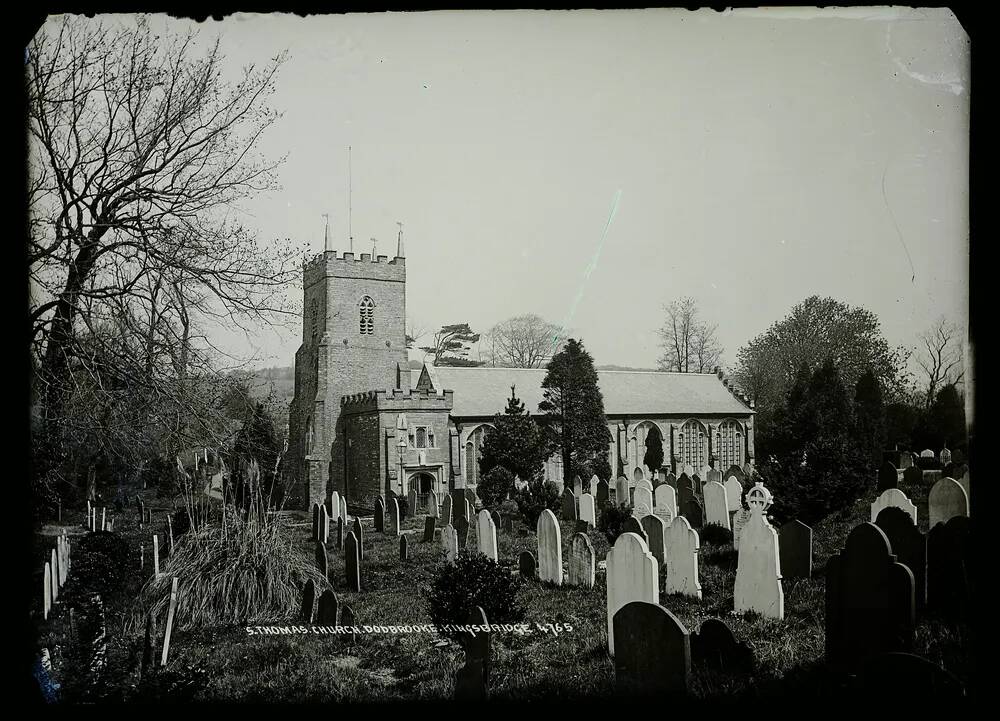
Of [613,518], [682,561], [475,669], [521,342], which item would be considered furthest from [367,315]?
[682,561]

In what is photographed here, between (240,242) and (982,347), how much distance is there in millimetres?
5671

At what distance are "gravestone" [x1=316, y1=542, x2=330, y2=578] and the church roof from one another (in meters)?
1.53

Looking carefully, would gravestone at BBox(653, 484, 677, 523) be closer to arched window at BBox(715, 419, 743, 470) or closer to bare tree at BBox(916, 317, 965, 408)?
arched window at BBox(715, 419, 743, 470)

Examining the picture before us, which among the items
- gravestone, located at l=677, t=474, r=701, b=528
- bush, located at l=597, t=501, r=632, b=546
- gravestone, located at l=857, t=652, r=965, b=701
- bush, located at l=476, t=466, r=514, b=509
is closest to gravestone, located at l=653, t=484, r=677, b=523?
gravestone, located at l=677, t=474, r=701, b=528

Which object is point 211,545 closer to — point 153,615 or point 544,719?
point 153,615

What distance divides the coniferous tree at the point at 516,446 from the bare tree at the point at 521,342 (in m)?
0.58

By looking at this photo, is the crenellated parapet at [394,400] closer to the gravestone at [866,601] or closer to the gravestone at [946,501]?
the gravestone at [866,601]

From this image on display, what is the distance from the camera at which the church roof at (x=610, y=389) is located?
555 centimetres

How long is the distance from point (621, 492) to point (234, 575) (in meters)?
3.56

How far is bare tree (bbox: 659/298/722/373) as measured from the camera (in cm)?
523

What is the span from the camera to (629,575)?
4.55 m

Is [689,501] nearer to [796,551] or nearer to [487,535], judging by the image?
[796,551]

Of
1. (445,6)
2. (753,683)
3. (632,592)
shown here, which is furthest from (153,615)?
(445,6)

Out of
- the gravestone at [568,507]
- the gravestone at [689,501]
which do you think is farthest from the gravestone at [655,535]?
the gravestone at [689,501]
